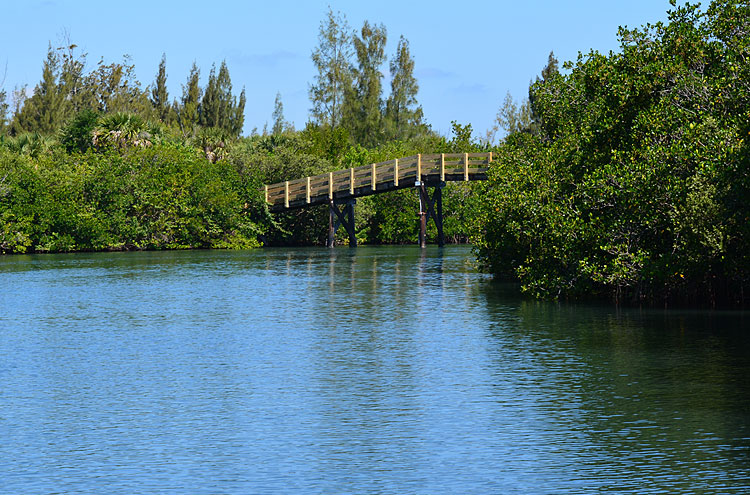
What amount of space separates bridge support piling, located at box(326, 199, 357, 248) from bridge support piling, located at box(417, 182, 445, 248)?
4.24 meters

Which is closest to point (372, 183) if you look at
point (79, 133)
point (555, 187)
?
point (79, 133)

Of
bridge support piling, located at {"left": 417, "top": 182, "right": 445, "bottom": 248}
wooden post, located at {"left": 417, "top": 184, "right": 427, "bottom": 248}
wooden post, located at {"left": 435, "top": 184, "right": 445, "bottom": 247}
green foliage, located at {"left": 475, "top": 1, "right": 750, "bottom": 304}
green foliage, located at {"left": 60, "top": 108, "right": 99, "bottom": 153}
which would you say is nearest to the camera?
green foliage, located at {"left": 475, "top": 1, "right": 750, "bottom": 304}

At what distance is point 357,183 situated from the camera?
63.3 meters

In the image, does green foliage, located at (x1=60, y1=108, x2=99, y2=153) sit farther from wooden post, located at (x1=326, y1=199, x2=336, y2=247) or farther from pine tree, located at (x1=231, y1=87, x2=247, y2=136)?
pine tree, located at (x1=231, y1=87, x2=247, y2=136)

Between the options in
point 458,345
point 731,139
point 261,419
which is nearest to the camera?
point 261,419

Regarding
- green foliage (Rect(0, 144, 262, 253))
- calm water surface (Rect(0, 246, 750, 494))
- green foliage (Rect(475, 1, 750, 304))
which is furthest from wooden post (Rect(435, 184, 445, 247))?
calm water surface (Rect(0, 246, 750, 494))

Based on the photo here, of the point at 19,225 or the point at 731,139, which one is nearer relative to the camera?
the point at 731,139

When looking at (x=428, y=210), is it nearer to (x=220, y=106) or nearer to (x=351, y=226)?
(x=351, y=226)

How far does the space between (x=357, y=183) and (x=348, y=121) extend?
119 ft

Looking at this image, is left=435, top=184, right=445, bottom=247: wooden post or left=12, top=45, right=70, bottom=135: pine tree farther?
left=12, top=45, right=70, bottom=135: pine tree

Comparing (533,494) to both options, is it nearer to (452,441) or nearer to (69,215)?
(452,441)

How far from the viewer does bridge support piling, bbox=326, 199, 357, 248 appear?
2591 inches

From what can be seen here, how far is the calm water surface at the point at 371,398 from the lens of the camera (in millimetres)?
10461

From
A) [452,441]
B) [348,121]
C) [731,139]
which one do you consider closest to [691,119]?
[731,139]
